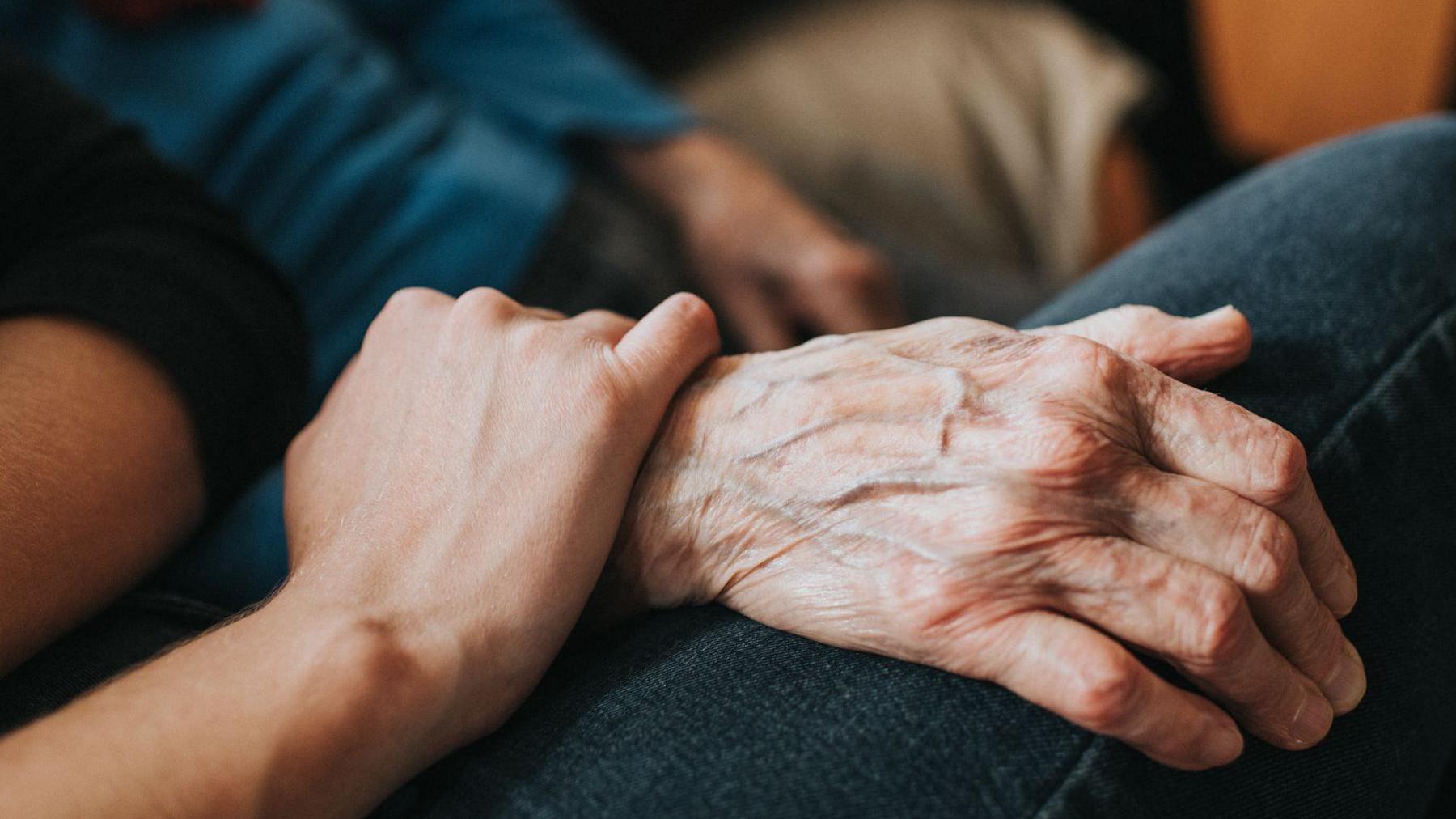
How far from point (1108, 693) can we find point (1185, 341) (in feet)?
0.73

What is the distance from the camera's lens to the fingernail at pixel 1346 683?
19.0 inches

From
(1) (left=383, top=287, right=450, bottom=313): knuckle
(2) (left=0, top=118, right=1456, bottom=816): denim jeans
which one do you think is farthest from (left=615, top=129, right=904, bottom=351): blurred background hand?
(1) (left=383, top=287, right=450, bottom=313): knuckle

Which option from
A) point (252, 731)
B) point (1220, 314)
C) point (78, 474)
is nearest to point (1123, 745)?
point (1220, 314)

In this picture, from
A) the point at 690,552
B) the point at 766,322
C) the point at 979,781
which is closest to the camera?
the point at 979,781

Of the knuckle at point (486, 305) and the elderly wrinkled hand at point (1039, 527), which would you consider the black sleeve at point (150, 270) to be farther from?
the elderly wrinkled hand at point (1039, 527)

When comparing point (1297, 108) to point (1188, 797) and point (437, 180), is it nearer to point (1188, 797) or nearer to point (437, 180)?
point (437, 180)

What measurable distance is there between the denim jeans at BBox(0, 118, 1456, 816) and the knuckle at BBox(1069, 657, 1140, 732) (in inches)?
0.9

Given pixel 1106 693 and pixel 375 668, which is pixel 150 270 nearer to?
pixel 375 668

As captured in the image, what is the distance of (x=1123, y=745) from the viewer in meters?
0.44

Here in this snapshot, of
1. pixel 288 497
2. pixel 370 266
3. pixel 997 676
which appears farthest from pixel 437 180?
pixel 997 676

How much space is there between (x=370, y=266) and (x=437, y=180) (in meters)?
0.11

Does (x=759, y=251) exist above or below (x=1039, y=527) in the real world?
below

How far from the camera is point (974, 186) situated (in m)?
1.52

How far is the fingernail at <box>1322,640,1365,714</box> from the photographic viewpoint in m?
0.48
